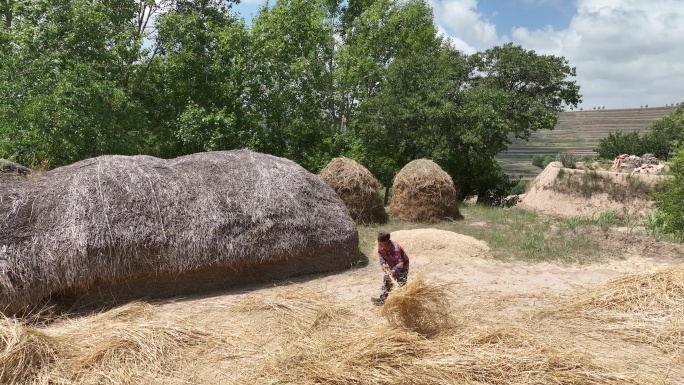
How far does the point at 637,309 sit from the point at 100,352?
6.53m

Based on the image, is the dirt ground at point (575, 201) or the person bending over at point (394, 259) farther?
the dirt ground at point (575, 201)

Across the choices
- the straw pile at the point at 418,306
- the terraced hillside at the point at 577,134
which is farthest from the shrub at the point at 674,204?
the terraced hillside at the point at 577,134

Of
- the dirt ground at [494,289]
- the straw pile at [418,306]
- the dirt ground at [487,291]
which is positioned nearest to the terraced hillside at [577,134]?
the dirt ground at [494,289]

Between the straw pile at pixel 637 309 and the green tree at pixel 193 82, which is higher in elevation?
the green tree at pixel 193 82

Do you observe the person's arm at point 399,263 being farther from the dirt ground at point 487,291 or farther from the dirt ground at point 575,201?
the dirt ground at point 575,201

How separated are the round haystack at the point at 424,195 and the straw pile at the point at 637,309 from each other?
A: 659cm

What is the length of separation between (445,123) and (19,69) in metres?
12.9

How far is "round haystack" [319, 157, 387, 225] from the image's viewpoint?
12.9 m

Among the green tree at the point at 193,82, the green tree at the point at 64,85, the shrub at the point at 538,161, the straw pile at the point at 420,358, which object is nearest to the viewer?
the straw pile at the point at 420,358

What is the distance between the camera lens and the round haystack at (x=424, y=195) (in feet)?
45.1

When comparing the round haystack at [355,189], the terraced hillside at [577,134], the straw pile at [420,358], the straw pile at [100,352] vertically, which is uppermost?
the terraced hillside at [577,134]

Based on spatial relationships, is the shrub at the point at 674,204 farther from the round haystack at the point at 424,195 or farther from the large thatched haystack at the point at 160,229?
the large thatched haystack at the point at 160,229

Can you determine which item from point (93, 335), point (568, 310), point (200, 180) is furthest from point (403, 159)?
point (93, 335)

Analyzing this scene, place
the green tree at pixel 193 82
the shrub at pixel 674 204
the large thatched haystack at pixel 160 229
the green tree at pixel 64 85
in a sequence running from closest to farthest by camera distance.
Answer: the large thatched haystack at pixel 160 229
the green tree at pixel 64 85
the shrub at pixel 674 204
the green tree at pixel 193 82
